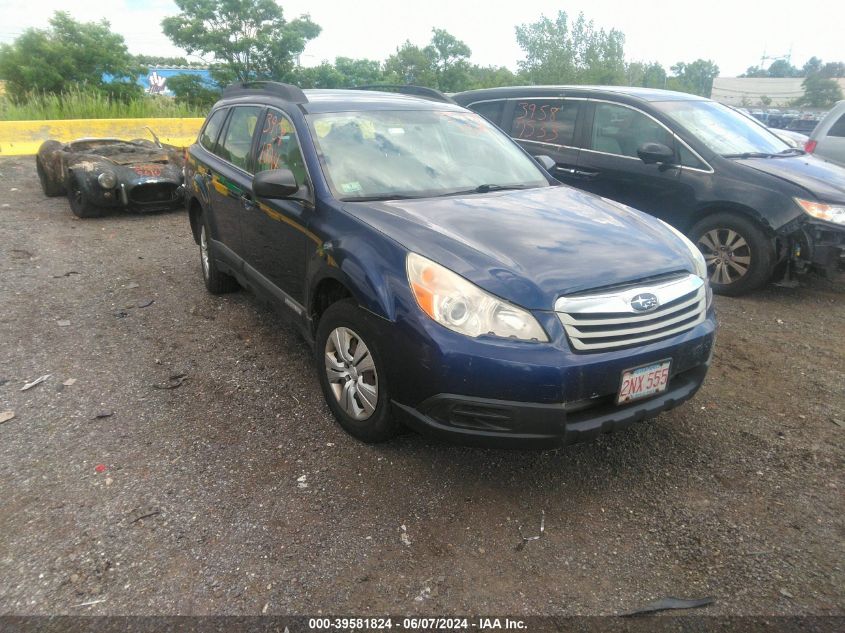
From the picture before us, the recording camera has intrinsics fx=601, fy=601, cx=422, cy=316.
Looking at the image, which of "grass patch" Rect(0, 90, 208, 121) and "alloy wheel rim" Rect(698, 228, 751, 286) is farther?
A: "grass patch" Rect(0, 90, 208, 121)

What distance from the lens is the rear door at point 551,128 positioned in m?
6.31

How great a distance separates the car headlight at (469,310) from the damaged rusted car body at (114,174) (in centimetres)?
664

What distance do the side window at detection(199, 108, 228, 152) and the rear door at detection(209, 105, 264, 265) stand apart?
0.52 ft

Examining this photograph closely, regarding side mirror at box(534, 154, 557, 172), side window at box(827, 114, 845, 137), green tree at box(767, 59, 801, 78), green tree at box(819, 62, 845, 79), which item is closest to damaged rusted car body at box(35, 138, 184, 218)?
side mirror at box(534, 154, 557, 172)

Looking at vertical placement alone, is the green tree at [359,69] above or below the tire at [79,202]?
above

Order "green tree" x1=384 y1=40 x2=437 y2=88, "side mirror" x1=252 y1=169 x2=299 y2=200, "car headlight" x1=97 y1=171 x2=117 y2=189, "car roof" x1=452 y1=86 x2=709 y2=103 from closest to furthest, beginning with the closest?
1. "side mirror" x1=252 y1=169 x2=299 y2=200
2. "car roof" x1=452 y1=86 x2=709 y2=103
3. "car headlight" x1=97 y1=171 x2=117 y2=189
4. "green tree" x1=384 y1=40 x2=437 y2=88

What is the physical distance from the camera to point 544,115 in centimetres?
657

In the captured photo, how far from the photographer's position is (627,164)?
19.3 ft

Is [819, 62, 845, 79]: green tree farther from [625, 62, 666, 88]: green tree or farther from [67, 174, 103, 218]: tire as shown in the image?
[67, 174, 103, 218]: tire

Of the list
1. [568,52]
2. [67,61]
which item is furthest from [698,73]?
[67,61]

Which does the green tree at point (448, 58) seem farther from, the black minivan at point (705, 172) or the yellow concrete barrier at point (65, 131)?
the black minivan at point (705, 172)

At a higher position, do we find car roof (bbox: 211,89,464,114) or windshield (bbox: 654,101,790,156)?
Result: car roof (bbox: 211,89,464,114)

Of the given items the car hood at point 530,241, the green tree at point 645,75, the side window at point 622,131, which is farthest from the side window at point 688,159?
the green tree at point 645,75

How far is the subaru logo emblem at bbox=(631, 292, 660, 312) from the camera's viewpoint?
257cm
